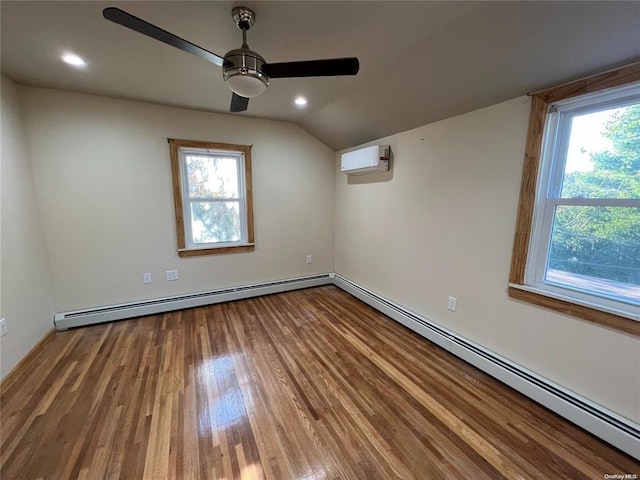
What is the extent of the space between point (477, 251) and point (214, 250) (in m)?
2.92

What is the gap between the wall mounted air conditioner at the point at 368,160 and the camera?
9.52 ft

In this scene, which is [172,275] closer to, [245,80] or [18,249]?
[18,249]

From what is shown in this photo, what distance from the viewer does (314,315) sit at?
3105mm

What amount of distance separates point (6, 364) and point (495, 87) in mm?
4130

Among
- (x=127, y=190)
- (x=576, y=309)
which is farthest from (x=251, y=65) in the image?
(x=576, y=309)

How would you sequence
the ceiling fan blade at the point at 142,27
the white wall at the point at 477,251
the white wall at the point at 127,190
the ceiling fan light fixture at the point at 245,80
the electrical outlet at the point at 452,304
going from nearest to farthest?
the ceiling fan blade at the point at 142,27 < the ceiling fan light fixture at the point at 245,80 < the white wall at the point at 477,251 < the electrical outlet at the point at 452,304 < the white wall at the point at 127,190

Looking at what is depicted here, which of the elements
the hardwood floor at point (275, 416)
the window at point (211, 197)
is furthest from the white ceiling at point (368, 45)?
the hardwood floor at point (275, 416)

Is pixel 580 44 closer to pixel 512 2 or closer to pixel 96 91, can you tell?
pixel 512 2

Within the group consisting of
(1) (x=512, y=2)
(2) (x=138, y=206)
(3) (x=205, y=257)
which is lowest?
(3) (x=205, y=257)

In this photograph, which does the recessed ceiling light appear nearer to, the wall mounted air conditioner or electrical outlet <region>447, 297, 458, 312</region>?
the wall mounted air conditioner

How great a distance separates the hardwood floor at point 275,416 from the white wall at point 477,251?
1.07 feet

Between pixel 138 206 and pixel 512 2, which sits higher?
pixel 512 2

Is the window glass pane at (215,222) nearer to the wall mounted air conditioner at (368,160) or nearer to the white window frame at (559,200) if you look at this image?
the wall mounted air conditioner at (368,160)

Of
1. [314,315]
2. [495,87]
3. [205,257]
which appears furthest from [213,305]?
[495,87]
